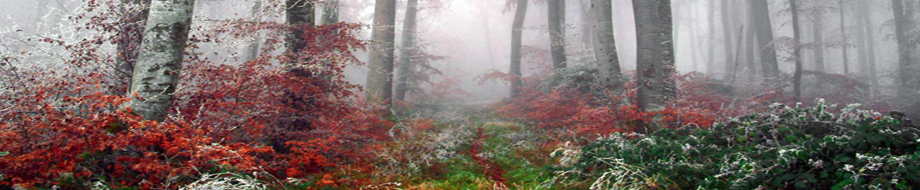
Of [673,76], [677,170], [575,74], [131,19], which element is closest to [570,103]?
[575,74]

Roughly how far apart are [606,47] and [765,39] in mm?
10214

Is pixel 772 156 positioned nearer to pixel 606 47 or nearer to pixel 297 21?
pixel 606 47

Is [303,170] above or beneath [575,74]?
beneath

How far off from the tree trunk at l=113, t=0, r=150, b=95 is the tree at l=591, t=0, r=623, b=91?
800cm

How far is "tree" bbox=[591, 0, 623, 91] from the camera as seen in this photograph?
9.77m

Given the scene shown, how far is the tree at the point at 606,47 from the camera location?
32.1 feet

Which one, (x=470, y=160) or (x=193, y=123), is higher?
(x=193, y=123)

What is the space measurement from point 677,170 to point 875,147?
1.44 metres

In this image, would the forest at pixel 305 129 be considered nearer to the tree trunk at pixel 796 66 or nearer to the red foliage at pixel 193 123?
the red foliage at pixel 193 123

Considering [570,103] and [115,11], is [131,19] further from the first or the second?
[570,103]

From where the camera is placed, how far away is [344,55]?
6.66 m

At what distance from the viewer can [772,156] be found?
4.05 metres

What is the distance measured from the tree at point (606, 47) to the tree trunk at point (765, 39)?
27.1 feet

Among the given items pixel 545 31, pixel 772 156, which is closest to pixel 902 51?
pixel 545 31
